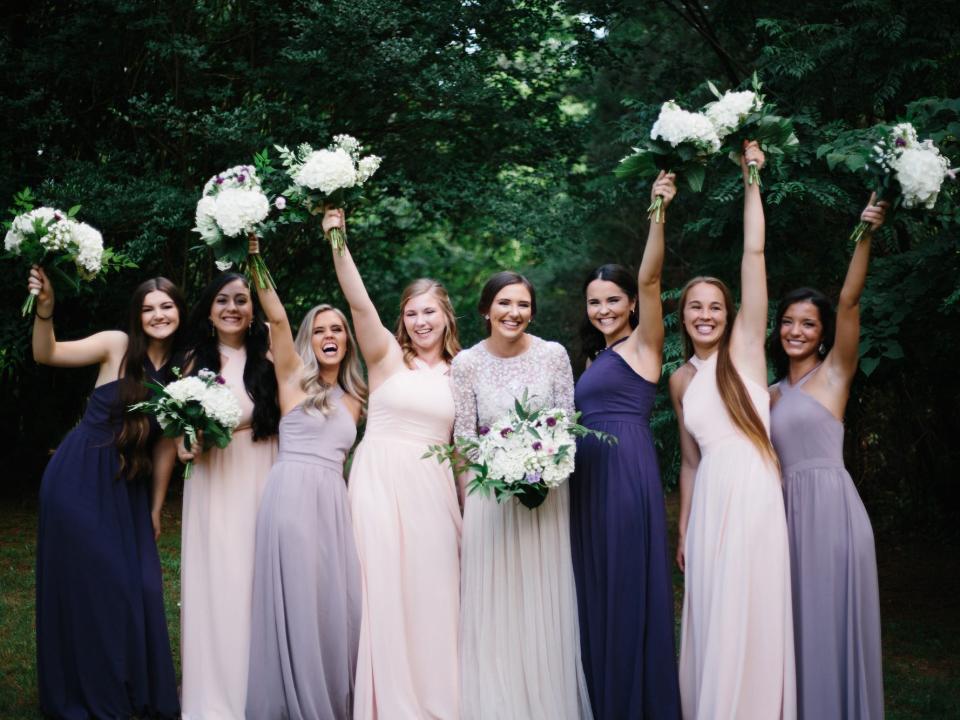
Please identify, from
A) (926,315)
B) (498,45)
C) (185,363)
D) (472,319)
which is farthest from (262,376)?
(472,319)

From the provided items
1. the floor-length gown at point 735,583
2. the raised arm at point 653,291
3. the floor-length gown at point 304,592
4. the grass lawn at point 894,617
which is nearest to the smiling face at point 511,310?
the raised arm at point 653,291

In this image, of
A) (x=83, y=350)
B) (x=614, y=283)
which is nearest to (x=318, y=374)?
(x=83, y=350)

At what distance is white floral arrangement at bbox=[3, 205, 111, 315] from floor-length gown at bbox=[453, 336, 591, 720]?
234cm

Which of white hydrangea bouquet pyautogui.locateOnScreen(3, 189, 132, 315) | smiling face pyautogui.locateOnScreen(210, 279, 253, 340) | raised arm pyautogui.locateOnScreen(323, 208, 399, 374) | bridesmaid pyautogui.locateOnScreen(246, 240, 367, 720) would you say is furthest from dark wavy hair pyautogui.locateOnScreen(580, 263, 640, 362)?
white hydrangea bouquet pyautogui.locateOnScreen(3, 189, 132, 315)

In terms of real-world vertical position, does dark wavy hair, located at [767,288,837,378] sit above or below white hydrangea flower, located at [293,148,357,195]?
below

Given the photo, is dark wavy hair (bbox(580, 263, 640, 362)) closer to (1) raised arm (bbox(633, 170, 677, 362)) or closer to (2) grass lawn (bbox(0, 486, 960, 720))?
(1) raised arm (bbox(633, 170, 677, 362))

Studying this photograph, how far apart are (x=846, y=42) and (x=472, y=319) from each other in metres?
6.79

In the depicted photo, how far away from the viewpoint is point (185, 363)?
6047mm

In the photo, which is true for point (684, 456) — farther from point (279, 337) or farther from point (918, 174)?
point (279, 337)

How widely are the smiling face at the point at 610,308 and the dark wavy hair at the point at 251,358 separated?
6.76 feet

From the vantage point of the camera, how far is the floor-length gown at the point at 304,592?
17.9ft

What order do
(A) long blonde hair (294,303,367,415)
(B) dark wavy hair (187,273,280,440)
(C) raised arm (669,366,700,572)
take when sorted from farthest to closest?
(B) dark wavy hair (187,273,280,440), (A) long blonde hair (294,303,367,415), (C) raised arm (669,366,700,572)

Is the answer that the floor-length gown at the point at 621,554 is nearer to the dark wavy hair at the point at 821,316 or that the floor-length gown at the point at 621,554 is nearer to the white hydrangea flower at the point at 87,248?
the dark wavy hair at the point at 821,316

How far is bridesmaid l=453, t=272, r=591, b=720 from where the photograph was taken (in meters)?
5.45
